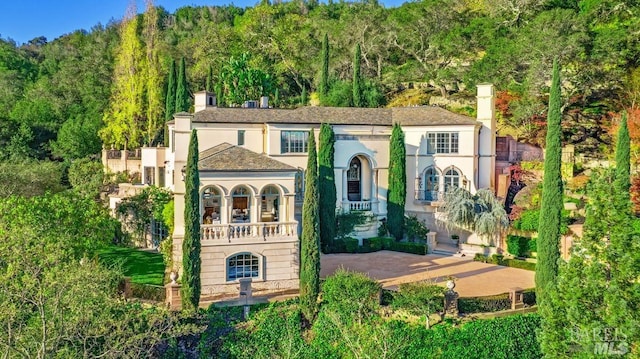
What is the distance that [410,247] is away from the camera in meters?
34.0

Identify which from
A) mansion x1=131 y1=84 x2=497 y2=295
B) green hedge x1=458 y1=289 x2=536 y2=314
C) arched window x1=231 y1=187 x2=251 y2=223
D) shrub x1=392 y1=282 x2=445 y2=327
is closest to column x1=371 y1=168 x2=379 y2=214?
mansion x1=131 y1=84 x2=497 y2=295

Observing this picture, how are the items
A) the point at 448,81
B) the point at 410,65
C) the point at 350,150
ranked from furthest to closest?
1. the point at 410,65
2. the point at 448,81
3. the point at 350,150

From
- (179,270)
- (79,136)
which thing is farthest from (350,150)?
(79,136)

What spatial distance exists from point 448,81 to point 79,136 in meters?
37.3

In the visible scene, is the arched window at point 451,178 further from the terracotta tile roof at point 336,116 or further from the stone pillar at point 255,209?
the stone pillar at point 255,209

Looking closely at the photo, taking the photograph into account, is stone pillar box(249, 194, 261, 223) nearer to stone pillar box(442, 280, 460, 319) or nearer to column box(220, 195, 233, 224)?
column box(220, 195, 233, 224)

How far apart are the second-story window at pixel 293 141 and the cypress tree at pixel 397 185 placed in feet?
20.0

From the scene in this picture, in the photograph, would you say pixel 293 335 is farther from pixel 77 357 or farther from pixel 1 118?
pixel 1 118

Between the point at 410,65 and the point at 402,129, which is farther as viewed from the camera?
the point at 410,65

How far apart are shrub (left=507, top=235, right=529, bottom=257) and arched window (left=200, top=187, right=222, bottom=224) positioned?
17787 millimetres

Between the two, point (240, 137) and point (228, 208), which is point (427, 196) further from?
point (228, 208)

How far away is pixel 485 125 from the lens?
3775 centimetres

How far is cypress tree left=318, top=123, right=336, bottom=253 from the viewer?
33.7m

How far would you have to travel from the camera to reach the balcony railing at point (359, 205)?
1441 inches
